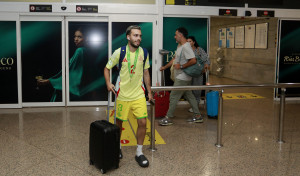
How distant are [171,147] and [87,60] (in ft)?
11.0

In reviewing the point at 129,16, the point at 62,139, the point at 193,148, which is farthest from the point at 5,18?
the point at 193,148

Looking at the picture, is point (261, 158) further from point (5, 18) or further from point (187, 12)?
point (5, 18)

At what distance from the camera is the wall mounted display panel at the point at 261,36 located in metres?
9.65

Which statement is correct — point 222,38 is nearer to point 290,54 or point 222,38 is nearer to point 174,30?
point 290,54

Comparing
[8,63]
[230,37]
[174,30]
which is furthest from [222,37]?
[8,63]

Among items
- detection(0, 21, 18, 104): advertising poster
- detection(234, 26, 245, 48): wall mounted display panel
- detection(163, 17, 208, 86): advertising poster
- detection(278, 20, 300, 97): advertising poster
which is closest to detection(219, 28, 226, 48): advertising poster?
detection(234, 26, 245, 48): wall mounted display panel

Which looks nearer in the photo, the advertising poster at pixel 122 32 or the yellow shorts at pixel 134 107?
the yellow shorts at pixel 134 107

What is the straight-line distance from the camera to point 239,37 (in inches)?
457

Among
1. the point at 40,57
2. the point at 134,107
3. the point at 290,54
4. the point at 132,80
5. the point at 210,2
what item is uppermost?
the point at 210,2

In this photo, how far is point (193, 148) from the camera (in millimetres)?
4129

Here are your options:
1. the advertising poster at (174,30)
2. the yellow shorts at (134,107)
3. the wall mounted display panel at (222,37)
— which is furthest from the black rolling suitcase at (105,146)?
the wall mounted display panel at (222,37)

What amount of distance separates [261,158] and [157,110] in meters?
2.34

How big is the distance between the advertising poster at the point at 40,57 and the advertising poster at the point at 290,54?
494 cm

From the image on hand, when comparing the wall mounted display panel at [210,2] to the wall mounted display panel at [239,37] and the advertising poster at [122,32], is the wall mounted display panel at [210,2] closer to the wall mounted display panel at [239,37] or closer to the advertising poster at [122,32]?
the advertising poster at [122,32]
